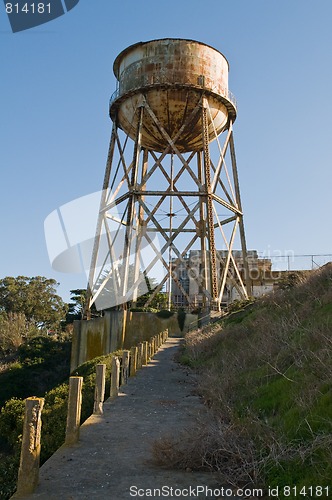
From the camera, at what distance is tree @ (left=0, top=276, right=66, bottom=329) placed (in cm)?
6125

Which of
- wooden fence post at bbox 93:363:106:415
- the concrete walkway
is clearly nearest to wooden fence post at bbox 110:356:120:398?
the concrete walkway

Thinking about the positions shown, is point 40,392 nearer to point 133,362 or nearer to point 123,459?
point 133,362

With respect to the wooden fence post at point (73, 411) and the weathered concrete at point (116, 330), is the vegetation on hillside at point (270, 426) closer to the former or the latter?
the wooden fence post at point (73, 411)

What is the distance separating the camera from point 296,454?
13.9ft

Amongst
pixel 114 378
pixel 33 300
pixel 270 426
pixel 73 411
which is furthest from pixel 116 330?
pixel 33 300

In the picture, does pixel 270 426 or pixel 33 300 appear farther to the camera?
pixel 33 300

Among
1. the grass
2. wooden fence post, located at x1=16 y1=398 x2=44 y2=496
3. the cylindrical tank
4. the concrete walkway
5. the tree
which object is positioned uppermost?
the cylindrical tank

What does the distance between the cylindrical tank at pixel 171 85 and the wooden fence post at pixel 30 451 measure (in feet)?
68.2

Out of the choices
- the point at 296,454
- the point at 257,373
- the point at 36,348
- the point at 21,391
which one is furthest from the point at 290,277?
the point at 36,348

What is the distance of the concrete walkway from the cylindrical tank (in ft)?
59.5

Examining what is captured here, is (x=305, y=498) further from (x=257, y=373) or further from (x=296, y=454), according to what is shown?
(x=257, y=373)

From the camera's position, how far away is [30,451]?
439cm

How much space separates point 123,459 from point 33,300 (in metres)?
59.7

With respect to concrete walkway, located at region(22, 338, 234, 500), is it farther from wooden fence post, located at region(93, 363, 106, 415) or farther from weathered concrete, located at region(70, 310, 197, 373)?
weathered concrete, located at region(70, 310, 197, 373)
